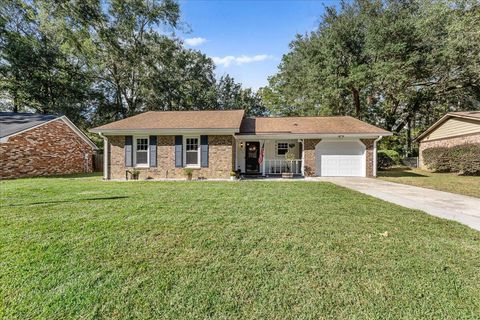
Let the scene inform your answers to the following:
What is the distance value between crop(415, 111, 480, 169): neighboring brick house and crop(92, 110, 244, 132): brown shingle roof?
14.2 metres

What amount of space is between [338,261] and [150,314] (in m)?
2.34

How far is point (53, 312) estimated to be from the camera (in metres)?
2.19

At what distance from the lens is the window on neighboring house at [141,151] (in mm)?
12742

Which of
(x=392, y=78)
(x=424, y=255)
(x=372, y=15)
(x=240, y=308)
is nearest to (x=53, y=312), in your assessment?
(x=240, y=308)

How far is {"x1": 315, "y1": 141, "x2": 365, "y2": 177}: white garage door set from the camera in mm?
12727

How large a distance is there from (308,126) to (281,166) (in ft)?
9.52

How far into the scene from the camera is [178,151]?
12.5 metres

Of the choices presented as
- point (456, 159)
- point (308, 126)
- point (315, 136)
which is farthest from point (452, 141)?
point (315, 136)

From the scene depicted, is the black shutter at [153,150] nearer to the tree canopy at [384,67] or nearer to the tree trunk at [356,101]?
the tree canopy at [384,67]

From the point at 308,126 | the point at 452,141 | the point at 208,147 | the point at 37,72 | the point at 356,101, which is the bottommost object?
the point at 208,147

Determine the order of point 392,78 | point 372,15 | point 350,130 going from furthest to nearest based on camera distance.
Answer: point 372,15 → point 392,78 → point 350,130

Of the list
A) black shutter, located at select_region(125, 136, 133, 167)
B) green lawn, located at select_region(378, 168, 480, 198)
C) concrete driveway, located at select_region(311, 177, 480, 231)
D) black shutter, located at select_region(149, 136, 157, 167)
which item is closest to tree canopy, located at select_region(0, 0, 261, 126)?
black shutter, located at select_region(125, 136, 133, 167)

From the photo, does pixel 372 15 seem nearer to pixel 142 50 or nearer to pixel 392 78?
pixel 392 78

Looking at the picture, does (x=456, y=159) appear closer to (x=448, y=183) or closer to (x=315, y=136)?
(x=448, y=183)
